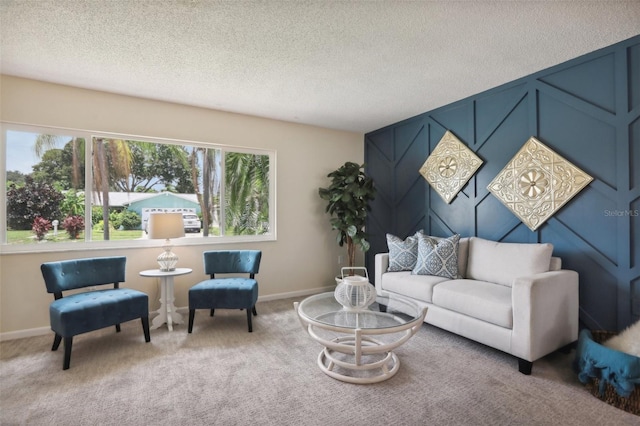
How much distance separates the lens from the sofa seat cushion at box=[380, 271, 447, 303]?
2.94 m

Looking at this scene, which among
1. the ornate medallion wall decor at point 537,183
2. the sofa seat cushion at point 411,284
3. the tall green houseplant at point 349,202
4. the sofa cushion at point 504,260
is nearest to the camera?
the sofa cushion at point 504,260

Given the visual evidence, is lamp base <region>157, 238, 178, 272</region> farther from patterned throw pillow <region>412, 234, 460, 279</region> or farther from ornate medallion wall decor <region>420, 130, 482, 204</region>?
ornate medallion wall decor <region>420, 130, 482, 204</region>

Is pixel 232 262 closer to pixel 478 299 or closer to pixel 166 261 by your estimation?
pixel 166 261

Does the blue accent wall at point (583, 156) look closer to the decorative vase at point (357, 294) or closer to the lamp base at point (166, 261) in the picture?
the decorative vase at point (357, 294)

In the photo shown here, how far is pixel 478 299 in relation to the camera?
8.07 ft

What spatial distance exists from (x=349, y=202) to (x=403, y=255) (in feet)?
3.81

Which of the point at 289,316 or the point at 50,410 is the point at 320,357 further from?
the point at 50,410

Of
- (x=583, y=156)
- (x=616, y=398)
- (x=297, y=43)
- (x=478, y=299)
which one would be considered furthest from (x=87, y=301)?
(x=583, y=156)

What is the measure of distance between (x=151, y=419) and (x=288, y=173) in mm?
3247

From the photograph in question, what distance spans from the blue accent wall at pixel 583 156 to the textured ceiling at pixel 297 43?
218mm

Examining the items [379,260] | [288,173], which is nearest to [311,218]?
[288,173]

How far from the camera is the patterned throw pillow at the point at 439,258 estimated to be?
3.10 m

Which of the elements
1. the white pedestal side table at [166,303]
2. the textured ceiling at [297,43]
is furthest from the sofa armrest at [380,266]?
the white pedestal side table at [166,303]

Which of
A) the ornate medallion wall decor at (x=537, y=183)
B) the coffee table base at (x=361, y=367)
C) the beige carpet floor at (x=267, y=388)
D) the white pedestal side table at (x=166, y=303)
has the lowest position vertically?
the beige carpet floor at (x=267, y=388)
